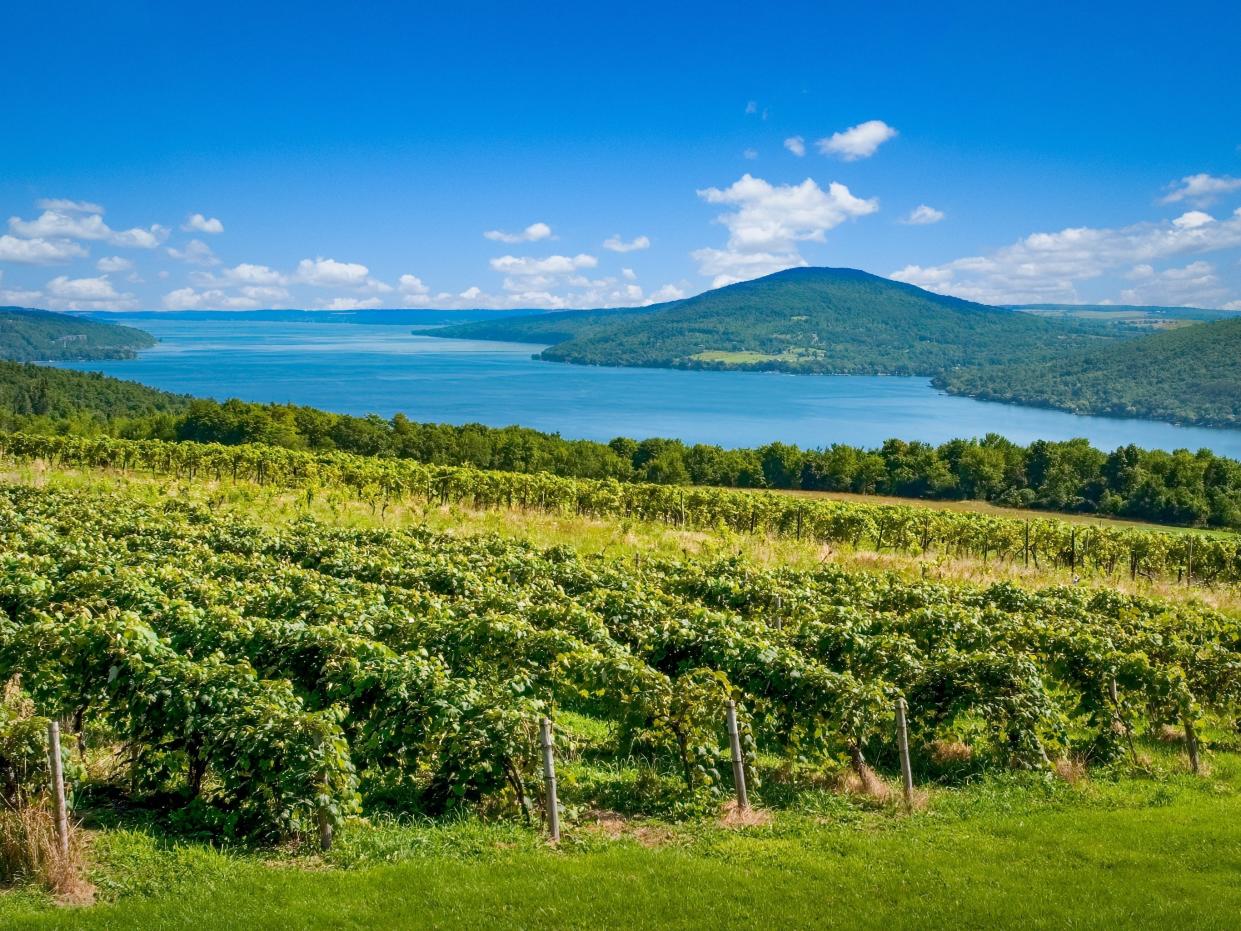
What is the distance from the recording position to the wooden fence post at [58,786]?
7478mm

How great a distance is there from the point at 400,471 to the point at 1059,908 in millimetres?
39211

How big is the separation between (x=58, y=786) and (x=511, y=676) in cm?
494

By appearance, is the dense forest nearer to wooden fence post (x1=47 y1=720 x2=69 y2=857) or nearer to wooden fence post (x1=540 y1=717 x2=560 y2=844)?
wooden fence post (x1=540 y1=717 x2=560 y2=844)

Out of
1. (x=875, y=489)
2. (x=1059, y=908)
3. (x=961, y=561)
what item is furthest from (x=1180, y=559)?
(x=875, y=489)

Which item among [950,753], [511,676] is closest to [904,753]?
[950,753]

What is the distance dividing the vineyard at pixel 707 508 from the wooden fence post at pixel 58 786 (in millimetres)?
27030

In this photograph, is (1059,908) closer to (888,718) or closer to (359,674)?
(888,718)

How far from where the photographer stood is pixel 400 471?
43.3m

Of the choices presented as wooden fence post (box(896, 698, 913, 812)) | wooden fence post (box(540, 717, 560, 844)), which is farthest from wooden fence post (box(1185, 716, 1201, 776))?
wooden fence post (box(540, 717, 560, 844))

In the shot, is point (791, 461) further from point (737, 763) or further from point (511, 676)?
point (737, 763)

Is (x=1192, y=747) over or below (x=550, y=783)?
below

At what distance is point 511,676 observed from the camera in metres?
10.9

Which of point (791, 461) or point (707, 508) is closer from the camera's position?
point (707, 508)

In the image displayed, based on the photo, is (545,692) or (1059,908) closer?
(1059,908)
